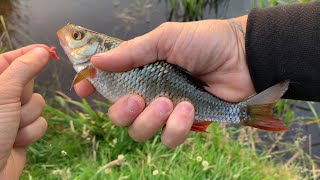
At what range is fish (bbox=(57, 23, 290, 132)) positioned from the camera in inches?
92.1

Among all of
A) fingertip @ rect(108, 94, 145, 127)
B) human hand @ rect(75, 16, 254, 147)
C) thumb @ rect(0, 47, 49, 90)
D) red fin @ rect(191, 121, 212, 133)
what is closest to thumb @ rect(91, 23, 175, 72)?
human hand @ rect(75, 16, 254, 147)

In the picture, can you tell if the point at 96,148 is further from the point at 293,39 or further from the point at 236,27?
the point at 293,39

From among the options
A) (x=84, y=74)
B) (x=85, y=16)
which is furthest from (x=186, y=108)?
(x=85, y=16)

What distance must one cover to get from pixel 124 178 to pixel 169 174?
37 centimetres

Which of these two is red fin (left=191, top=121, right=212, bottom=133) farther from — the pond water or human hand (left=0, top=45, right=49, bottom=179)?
the pond water

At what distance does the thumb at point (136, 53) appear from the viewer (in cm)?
233

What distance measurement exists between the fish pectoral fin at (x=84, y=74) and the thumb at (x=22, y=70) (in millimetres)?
188

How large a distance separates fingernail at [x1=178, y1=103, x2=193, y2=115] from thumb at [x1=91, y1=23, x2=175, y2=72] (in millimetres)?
302

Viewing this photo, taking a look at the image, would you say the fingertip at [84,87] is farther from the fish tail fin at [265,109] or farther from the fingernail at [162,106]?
the fish tail fin at [265,109]

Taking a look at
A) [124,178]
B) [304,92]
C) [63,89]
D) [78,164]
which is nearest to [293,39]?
[304,92]

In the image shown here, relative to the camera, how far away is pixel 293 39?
102 inches

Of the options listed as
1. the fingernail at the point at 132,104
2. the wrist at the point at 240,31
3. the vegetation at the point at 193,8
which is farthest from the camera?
the vegetation at the point at 193,8

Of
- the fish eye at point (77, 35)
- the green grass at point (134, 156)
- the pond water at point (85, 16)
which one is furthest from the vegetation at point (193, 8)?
the fish eye at point (77, 35)

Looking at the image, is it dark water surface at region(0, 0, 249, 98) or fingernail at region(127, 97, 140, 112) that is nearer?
fingernail at region(127, 97, 140, 112)
